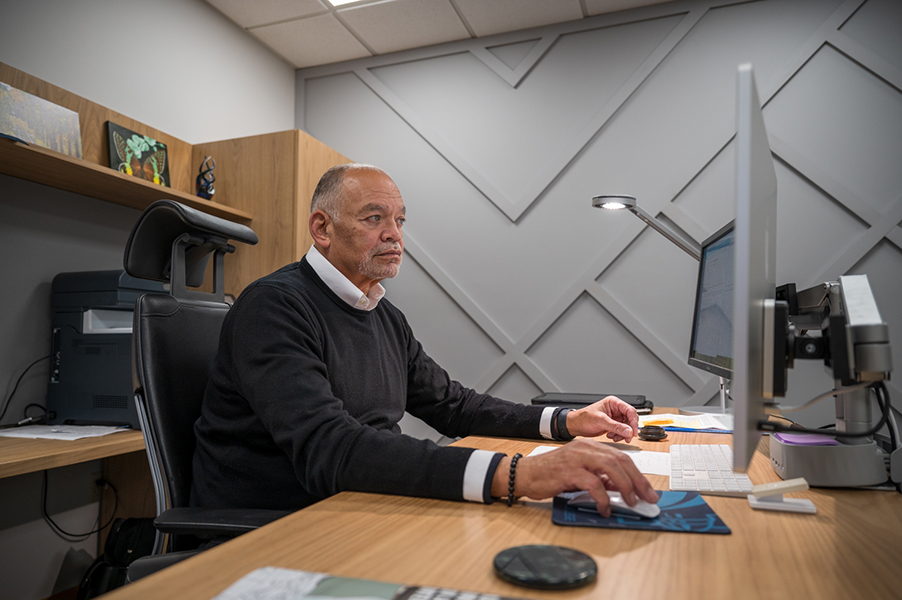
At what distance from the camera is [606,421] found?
1.20 metres

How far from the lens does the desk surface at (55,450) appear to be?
1.43m

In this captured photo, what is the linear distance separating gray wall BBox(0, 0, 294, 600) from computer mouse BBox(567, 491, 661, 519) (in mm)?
2008

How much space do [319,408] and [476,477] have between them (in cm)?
28

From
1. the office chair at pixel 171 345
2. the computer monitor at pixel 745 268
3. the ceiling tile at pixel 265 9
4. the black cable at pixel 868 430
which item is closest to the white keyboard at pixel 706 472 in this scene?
the black cable at pixel 868 430

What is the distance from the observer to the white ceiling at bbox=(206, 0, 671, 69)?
112 inches

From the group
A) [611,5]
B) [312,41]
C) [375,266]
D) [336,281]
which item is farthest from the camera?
[312,41]

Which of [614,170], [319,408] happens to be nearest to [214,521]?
[319,408]

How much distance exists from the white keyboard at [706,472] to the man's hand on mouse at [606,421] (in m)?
0.10

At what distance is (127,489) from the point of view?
7.17 feet

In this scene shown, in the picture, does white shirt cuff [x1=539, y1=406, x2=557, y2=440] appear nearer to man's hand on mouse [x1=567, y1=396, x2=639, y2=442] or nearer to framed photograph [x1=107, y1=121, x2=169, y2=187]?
man's hand on mouse [x1=567, y1=396, x2=639, y2=442]

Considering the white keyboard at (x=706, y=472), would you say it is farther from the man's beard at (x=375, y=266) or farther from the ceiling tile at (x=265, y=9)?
the ceiling tile at (x=265, y=9)

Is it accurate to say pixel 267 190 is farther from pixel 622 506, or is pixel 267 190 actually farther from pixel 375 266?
pixel 622 506

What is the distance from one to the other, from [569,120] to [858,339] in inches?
96.0

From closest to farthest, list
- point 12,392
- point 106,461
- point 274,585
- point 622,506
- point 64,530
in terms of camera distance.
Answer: point 274,585, point 622,506, point 12,392, point 64,530, point 106,461
